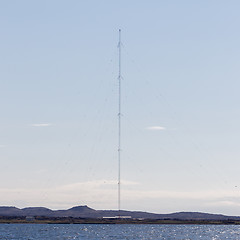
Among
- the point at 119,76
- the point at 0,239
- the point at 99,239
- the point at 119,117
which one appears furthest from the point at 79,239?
the point at 119,76

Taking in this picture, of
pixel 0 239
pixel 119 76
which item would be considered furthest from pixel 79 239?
pixel 119 76

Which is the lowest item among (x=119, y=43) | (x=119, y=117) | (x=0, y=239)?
(x=0, y=239)

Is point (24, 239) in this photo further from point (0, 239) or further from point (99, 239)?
point (99, 239)

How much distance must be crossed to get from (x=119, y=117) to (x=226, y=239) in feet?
138

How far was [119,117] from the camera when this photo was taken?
146 meters

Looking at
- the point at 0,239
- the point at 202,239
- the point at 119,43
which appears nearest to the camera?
the point at 119,43

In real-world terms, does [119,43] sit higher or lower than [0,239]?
higher

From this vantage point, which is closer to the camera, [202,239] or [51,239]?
[51,239]

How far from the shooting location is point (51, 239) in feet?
468

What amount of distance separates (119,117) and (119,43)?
21174mm

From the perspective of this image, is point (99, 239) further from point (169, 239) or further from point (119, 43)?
point (119, 43)

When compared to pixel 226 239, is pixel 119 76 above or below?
above

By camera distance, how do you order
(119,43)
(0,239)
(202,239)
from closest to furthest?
(119,43)
(0,239)
(202,239)

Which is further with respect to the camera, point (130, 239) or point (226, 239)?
point (226, 239)
